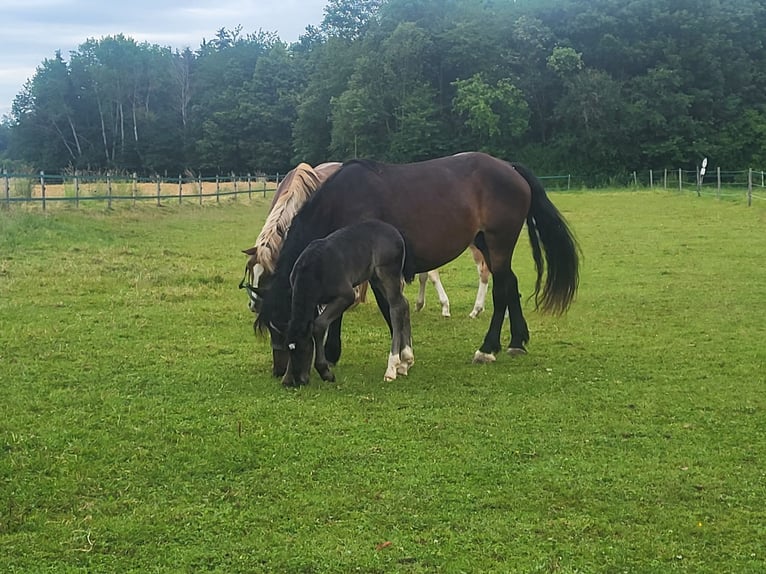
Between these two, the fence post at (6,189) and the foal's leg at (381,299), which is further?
the fence post at (6,189)

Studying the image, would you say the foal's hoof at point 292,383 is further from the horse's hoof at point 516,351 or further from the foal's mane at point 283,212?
the horse's hoof at point 516,351

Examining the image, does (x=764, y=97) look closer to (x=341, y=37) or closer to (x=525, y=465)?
(x=341, y=37)

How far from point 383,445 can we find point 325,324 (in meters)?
1.47

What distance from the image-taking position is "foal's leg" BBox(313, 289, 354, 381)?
18.3 feet

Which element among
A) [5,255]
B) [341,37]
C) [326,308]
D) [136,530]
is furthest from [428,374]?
[341,37]

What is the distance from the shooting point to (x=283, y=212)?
6.47 m

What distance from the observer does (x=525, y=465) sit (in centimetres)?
402

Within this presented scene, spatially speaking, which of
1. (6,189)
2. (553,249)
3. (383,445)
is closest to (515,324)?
(553,249)

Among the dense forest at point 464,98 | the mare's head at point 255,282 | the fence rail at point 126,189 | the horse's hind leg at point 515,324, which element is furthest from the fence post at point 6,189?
the dense forest at point 464,98

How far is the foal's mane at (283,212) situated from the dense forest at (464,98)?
37.6 metres

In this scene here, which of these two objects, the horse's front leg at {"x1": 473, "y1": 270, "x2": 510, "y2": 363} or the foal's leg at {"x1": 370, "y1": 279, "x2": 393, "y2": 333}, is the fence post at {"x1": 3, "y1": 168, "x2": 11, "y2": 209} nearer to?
the foal's leg at {"x1": 370, "y1": 279, "x2": 393, "y2": 333}

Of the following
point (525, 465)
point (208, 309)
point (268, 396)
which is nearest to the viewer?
point (525, 465)

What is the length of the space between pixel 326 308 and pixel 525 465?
7.04ft

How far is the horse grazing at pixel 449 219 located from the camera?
599cm
